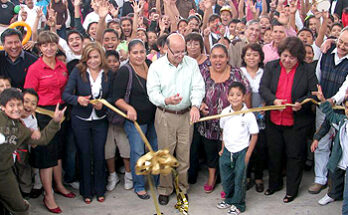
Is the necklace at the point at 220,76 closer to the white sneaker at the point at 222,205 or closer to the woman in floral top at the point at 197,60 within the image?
the woman in floral top at the point at 197,60

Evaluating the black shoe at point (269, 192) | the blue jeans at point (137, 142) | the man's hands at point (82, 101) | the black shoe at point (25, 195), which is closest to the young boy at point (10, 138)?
the man's hands at point (82, 101)

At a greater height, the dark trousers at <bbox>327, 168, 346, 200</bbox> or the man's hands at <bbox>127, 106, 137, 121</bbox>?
the man's hands at <bbox>127, 106, 137, 121</bbox>

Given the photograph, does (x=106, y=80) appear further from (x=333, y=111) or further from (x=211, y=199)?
(x=333, y=111)

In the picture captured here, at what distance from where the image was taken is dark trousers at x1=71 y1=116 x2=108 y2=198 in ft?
15.8

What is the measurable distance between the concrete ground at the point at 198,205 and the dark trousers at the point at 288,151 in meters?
0.23

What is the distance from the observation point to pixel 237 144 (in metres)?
4.62

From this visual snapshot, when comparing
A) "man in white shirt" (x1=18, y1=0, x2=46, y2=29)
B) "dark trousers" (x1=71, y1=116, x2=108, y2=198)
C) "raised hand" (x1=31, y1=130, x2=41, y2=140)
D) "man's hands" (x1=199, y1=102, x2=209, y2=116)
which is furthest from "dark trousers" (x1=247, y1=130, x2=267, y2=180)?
"man in white shirt" (x1=18, y1=0, x2=46, y2=29)

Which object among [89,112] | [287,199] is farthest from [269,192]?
[89,112]

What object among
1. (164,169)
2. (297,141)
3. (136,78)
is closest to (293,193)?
(297,141)

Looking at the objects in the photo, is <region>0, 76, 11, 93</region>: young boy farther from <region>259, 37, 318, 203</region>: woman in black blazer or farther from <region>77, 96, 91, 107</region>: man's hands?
<region>259, 37, 318, 203</region>: woman in black blazer

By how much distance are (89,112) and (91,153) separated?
1.95 ft

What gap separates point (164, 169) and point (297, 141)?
193cm

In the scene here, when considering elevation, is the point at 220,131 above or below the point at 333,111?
below

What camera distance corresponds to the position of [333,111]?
4.69 meters
